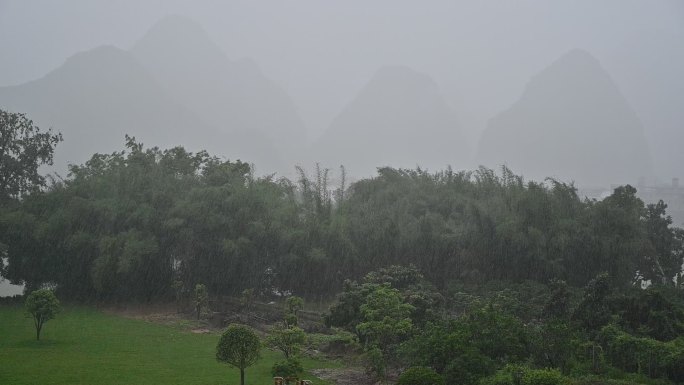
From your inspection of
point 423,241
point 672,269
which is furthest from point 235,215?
point 672,269

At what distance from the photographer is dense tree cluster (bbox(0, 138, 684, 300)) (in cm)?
1806

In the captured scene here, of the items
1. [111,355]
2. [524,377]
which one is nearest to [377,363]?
[524,377]

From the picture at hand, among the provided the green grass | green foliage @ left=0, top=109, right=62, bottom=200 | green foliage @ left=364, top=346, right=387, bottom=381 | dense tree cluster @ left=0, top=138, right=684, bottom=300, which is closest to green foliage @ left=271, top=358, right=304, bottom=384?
the green grass

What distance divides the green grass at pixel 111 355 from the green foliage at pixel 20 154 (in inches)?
255

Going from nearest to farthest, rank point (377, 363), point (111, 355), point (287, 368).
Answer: point (287, 368) → point (377, 363) → point (111, 355)

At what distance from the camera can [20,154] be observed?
69.4ft

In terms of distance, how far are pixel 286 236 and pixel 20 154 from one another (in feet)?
35.9

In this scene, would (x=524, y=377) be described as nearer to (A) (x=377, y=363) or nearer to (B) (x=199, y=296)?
(A) (x=377, y=363)

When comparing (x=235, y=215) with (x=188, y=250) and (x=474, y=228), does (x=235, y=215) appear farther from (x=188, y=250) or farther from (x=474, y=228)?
(x=474, y=228)

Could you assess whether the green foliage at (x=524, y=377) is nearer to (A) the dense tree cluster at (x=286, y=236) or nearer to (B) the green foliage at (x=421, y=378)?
(B) the green foliage at (x=421, y=378)

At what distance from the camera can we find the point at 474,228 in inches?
745

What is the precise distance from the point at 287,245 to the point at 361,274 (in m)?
2.95

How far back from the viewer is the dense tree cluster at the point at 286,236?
18.1 metres

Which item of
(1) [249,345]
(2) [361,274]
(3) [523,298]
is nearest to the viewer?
(1) [249,345]
